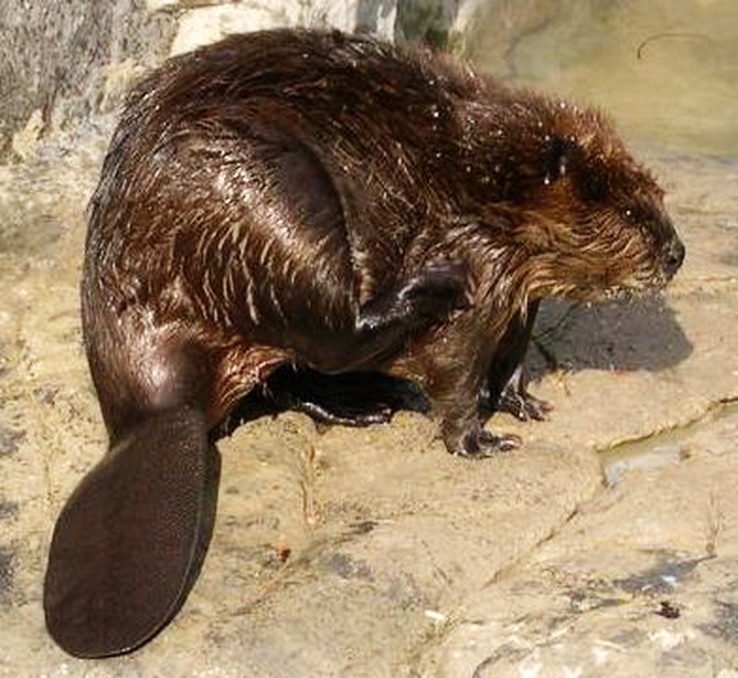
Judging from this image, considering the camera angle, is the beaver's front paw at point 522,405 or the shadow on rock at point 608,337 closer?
the beaver's front paw at point 522,405

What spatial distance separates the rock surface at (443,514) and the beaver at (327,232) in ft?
0.45

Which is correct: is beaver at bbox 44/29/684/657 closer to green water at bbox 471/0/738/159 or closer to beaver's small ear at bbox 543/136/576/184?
beaver's small ear at bbox 543/136/576/184

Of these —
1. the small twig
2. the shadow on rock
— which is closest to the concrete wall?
the shadow on rock

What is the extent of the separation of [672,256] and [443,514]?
2.80ft

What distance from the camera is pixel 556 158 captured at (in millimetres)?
3938

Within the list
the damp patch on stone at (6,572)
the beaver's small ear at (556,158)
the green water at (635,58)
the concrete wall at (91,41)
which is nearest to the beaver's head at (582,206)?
the beaver's small ear at (556,158)

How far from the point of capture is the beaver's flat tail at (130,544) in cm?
320

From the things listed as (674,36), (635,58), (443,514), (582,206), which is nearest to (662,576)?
(443,514)

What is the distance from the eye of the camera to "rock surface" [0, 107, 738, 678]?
3.27 m

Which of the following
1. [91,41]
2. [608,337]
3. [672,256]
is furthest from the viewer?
[91,41]

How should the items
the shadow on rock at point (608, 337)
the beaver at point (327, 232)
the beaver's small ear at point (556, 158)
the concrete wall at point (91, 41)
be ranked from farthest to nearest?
the concrete wall at point (91, 41) < the shadow on rock at point (608, 337) < the beaver's small ear at point (556, 158) < the beaver at point (327, 232)

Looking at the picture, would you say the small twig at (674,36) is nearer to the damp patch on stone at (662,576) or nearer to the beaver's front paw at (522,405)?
the beaver's front paw at (522,405)

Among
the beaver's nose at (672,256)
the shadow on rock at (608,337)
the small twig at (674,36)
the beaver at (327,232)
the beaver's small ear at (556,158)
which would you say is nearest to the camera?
the beaver at (327,232)

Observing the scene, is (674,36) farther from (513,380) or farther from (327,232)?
(327,232)
